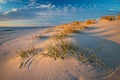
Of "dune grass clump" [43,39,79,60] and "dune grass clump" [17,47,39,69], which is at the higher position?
"dune grass clump" [43,39,79,60]

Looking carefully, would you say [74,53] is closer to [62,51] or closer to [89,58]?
[62,51]

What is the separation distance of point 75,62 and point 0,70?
2.08 m

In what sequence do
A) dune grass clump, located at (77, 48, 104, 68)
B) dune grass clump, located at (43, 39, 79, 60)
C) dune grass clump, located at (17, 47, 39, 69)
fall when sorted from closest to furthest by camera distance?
1. dune grass clump, located at (77, 48, 104, 68)
2. dune grass clump, located at (43, 39, 79, 60)
3. dune grass clump, located at (17, 47, 39, 69)

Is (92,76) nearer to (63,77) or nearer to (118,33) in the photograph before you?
(63,77)

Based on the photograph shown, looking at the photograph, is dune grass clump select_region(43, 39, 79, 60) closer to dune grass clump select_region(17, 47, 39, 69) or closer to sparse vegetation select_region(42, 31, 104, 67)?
sparse vegetation select_region(42, 31, 104, 67)

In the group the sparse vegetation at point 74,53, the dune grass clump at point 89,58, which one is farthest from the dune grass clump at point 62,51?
the dune grass clump at point 89,58

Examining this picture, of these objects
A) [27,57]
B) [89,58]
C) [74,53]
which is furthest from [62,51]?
[27,57]

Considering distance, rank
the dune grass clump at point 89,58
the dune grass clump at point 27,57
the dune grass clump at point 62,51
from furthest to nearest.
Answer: the dune grass clump at point 27,57 → the dune grass clump at point 62,51 → the dune grass clump at point 89,58

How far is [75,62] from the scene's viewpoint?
3961mm

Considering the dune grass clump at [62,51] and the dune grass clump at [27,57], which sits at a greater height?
the dune grass clump at [62,51]

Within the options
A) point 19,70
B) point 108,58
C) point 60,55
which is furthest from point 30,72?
point 108,58

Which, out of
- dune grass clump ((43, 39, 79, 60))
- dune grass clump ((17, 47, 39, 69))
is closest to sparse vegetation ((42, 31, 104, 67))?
dune grass clump ((43, 39, 79, 60))

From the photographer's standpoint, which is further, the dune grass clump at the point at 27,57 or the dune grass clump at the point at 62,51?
Result: the dune grass clump at the point at 27,57

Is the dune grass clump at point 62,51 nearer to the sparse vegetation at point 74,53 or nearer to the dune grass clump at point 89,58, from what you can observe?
the sparse vegetation at point 74,53
